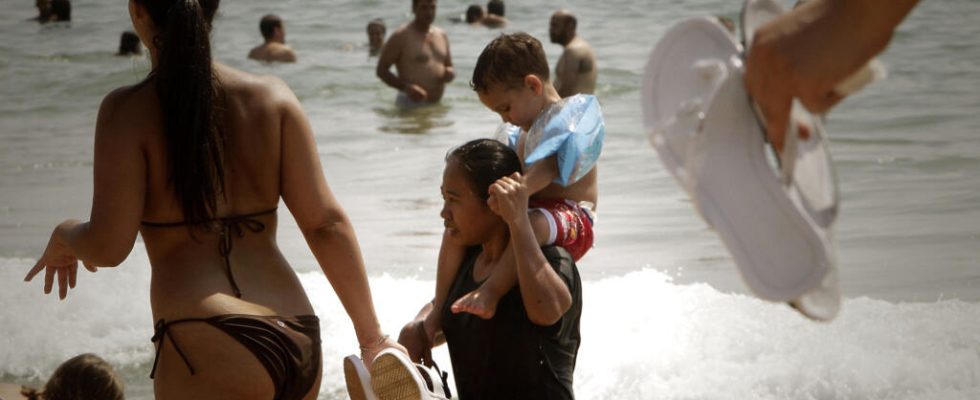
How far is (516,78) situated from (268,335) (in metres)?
0.90

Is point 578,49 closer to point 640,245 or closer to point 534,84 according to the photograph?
point 640,245

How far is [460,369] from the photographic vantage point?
335 cm

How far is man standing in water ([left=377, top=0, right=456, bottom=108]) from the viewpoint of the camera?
14234mm

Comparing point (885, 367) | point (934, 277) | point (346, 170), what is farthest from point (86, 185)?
point (885, 367)

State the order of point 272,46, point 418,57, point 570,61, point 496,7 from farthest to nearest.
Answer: point 496,7 → point 272,46 → point 418,57 → point 570,61

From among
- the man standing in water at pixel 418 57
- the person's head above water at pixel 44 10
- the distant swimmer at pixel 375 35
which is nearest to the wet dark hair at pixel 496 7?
the distant swimmer at pixel 375 35

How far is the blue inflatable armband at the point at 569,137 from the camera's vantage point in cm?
328

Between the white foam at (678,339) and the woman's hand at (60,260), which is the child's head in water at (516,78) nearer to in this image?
the woman's hand at (60,260)

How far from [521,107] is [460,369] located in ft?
2.21

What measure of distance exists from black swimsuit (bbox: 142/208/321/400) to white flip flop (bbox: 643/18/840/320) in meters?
1.33

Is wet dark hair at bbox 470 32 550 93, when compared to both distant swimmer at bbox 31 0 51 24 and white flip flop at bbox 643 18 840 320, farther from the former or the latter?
distant swimmer at bbox 31 0 51 24

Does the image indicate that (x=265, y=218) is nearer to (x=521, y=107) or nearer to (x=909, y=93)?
(x=521, y=107)

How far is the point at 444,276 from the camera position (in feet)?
11.5

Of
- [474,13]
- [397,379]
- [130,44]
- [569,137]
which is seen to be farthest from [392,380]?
[474,13]
